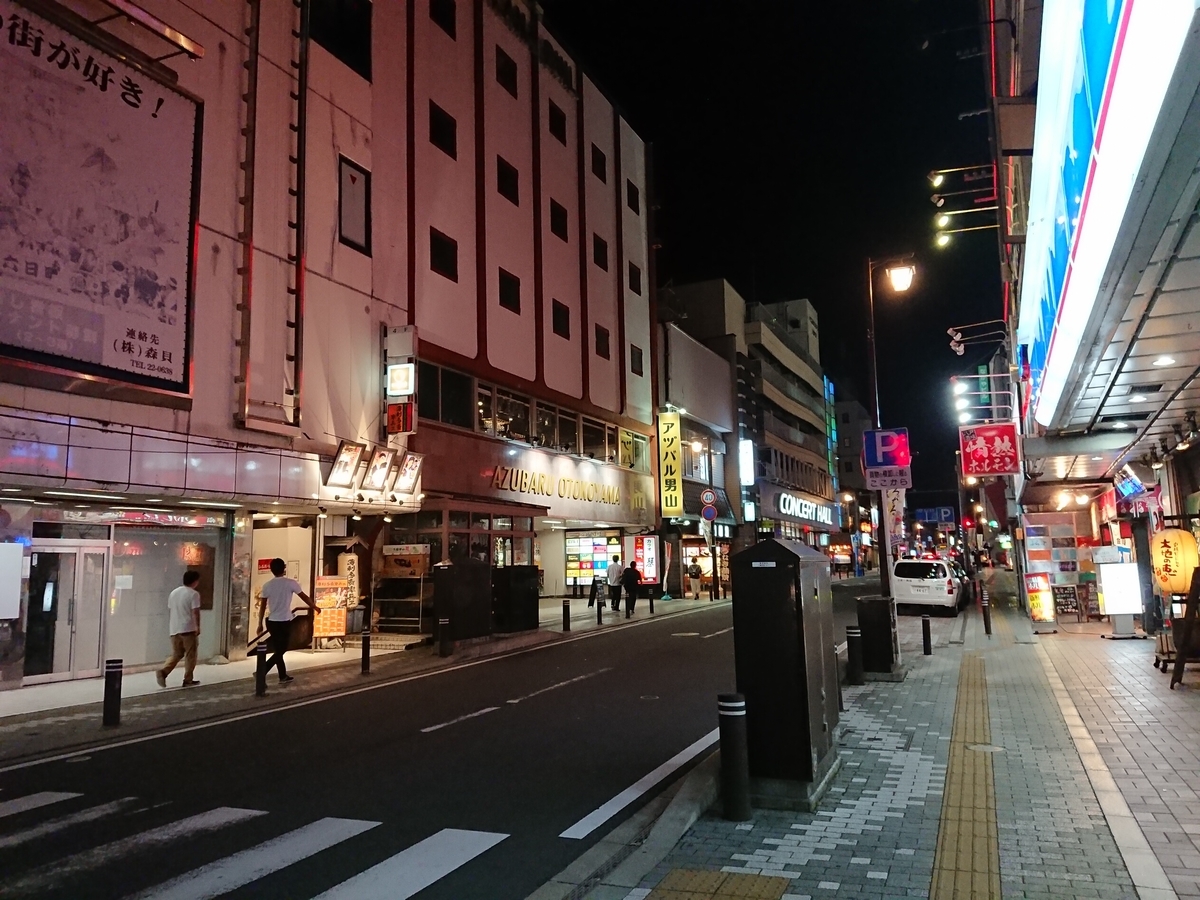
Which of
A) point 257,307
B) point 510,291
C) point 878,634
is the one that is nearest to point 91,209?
point 257,307

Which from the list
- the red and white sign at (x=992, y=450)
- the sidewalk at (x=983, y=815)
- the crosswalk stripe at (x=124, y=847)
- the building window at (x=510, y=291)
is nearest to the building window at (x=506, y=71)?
the building window at (x=510, y=291)

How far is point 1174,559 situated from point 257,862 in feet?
45.5

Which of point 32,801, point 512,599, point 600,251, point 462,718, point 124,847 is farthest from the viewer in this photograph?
point 600,251

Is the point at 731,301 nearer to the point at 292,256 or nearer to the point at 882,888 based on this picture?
the point at 292,256

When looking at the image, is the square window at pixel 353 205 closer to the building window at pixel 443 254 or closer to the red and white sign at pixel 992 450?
the building window at pixel 443 254


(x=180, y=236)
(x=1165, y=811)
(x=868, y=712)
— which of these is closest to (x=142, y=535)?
(x=180, y=236)

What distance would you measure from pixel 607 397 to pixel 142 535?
64.1 ft

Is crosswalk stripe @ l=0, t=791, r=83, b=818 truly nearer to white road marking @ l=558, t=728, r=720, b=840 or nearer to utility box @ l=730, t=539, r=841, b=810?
white road marking @ l=558, t=728, r=720, b=840

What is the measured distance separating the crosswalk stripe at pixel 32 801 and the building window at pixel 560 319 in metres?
22.8

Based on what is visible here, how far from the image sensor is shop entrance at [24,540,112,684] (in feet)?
44.7

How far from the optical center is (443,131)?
23766 mm

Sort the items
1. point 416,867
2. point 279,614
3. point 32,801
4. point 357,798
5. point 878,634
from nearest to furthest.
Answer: point 416,867 → point 357,798 → point 32,801 → point 878,634 → point 279,614

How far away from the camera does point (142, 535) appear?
51.1 feet

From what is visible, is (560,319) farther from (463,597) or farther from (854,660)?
(854,660)
